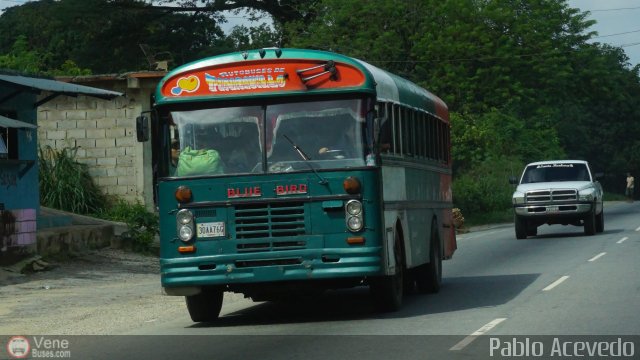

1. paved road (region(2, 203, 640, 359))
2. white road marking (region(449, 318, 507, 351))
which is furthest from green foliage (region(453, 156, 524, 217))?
white road marking (region(449, 318, 507, 351))

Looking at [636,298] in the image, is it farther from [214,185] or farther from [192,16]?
[192,16]

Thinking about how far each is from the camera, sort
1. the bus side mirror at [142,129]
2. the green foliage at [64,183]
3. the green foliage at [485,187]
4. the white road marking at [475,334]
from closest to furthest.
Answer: the white road marking at [475,334]
the bus side mirror at [142,129]
the green foliage at [64,183]
the green foliage at [485,187]

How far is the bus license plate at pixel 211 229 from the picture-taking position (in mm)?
14148

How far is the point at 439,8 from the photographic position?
168 ft

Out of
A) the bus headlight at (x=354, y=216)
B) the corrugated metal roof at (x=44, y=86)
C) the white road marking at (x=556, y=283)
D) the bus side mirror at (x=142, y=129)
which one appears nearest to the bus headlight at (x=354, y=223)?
the bus headlight at (x=354, y=216)

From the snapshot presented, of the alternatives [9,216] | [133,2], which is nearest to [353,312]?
[9,216]

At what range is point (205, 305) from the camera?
1523 centimetres

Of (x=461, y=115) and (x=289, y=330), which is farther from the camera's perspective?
(x=461, y=115)

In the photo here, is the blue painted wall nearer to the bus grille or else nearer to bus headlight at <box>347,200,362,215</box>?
the bus grille

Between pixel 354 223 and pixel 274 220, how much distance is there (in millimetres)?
870

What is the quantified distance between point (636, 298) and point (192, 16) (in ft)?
151

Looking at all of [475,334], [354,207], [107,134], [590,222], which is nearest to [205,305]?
[354,207]

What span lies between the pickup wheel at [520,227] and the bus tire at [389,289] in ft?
57.6

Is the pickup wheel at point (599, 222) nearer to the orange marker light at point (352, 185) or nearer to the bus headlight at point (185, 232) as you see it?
the orange marker light at point (352, 185)
